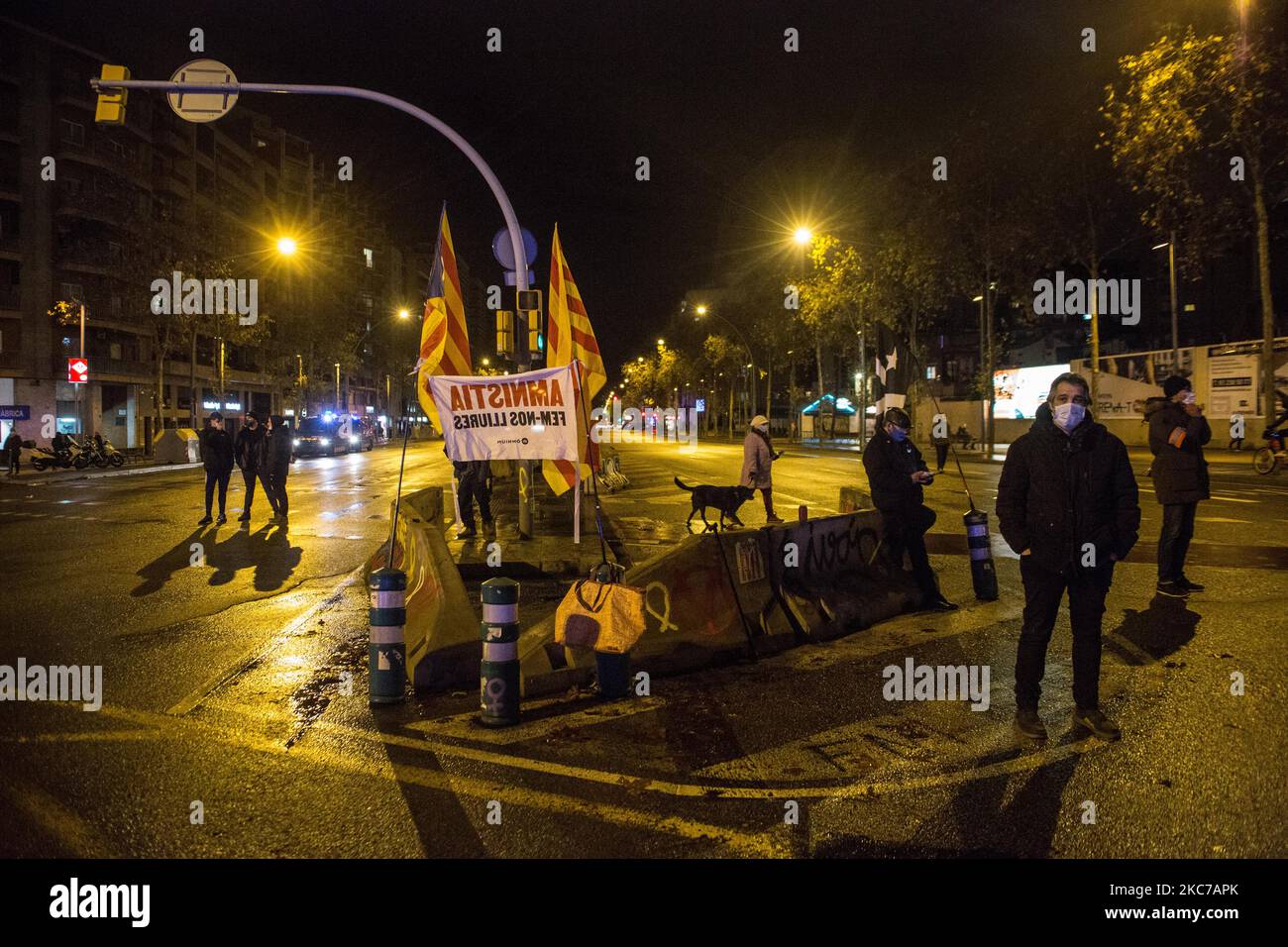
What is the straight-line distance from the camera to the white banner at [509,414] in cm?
677

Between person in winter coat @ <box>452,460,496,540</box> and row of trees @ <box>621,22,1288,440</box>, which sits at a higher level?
row of trees @ <box>621,22,1288,440</box>

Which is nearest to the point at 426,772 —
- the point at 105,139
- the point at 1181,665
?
the point at 1181,665

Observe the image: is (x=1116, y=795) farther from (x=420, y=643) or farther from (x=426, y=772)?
(x=420, y=643)

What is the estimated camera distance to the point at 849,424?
3344 inches

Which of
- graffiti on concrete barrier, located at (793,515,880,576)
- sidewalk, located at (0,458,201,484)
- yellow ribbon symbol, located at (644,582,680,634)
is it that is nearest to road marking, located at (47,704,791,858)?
yellow ribbon symbol, located at (644,582,680,634)

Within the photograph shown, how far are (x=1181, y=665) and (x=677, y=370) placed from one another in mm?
→ 90249

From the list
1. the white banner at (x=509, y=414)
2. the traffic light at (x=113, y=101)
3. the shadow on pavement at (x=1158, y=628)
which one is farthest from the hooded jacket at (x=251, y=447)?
the shadow on pavement at (x=1158, y=628)

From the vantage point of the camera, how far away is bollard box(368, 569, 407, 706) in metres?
5.38

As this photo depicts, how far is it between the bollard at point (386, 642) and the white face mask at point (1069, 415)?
12.5 ft

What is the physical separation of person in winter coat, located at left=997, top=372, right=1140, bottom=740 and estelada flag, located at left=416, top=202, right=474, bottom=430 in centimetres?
527
